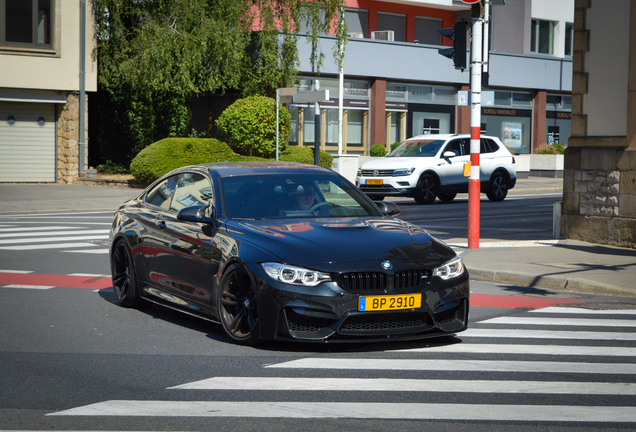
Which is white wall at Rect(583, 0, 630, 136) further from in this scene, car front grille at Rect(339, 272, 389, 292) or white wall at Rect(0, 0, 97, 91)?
white wall at Rect(0, 0, 97, 91)

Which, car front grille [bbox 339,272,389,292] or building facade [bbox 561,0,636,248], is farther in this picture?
building facade [bbox 561,0,636,248]

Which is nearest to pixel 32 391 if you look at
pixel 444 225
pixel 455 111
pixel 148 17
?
pixel 444 225

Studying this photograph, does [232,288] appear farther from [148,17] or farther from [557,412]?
[148,17]

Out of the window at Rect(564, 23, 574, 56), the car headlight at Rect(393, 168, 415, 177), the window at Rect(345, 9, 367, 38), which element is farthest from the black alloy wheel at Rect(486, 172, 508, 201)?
the window at Rect(564, 23, 574, 56)

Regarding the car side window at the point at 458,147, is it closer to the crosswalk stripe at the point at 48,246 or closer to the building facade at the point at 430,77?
the building facade at the point at 430,77

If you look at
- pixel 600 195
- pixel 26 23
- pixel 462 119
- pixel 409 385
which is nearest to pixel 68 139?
pixel 26 23

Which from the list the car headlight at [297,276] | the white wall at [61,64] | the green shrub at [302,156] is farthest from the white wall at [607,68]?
the white wall at [61,64]

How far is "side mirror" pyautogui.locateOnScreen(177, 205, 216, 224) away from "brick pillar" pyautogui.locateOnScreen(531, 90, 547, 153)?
38.0m

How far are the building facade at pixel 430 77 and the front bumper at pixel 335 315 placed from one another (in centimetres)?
2864

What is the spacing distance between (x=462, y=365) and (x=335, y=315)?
991 millimetres

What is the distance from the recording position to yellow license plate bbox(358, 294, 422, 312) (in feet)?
21.5

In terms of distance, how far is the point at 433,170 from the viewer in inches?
971

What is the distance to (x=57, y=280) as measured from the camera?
10.8 meters

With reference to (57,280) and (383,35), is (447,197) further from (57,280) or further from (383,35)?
(57,280)
